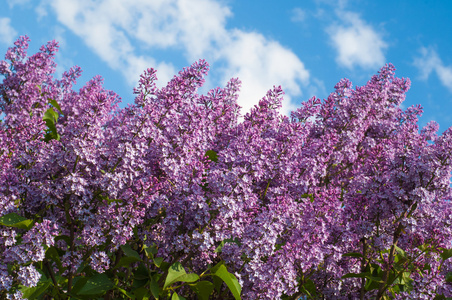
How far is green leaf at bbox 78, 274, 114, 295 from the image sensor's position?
5406mm

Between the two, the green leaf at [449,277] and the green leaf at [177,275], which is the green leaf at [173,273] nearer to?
the green leaf at [177,275]

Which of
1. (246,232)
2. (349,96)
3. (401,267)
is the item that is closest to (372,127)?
(349,96)

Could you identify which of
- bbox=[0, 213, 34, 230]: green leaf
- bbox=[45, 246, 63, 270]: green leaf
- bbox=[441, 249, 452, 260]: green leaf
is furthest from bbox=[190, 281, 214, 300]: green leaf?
bbox=[441, 249, 452, 260]: green leaf

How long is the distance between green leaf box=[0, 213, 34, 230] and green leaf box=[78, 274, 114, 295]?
3.03 ft

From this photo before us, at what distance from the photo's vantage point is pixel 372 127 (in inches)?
356

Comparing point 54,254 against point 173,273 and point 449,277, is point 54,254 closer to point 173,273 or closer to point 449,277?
point 173,273

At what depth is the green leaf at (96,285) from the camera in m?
5.41

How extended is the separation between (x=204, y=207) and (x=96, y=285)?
1.57 meters

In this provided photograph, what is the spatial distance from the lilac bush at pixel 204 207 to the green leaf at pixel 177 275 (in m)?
0.02

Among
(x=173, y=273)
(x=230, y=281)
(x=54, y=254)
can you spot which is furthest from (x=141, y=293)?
(x=54, y=254)

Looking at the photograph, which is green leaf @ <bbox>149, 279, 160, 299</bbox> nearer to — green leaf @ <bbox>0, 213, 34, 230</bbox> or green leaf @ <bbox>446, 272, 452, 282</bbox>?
green leaf @ <bbox>0, 213, 34, 230</bbox>

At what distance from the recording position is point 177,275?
17.1 feet

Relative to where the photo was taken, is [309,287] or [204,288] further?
[309,287]

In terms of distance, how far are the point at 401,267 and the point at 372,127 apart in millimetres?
3387
